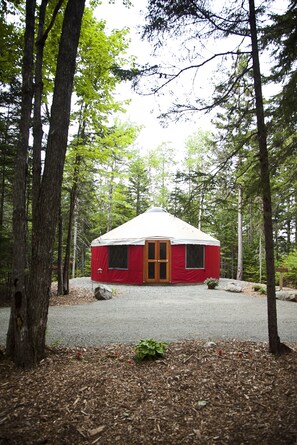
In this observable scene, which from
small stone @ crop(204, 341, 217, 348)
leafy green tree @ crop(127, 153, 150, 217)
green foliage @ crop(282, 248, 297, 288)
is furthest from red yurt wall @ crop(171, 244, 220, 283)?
leafy green tree @ crop(127, 153, 150, 217)

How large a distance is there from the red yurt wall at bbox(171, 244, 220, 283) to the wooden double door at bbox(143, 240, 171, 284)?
224 mm

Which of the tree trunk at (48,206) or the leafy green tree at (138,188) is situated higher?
the leafy green tree at (138,188)

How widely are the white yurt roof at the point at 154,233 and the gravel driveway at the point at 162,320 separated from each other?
392 centimetres

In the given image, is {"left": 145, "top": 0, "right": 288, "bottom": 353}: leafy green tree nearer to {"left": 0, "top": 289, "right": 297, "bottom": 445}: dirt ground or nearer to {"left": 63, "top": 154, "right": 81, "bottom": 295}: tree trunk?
{"left": 0, "top": 289, "right": 297, "bottom": 445}: dirt ground

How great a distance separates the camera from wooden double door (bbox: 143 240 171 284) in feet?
41.4

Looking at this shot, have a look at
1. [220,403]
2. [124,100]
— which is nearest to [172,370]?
[220,403]

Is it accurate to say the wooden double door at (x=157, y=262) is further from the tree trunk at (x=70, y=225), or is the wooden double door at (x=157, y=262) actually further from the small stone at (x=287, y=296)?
the small stone at (x=287, y=296)

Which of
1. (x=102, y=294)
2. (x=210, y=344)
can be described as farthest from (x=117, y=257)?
(x=210, y=344)

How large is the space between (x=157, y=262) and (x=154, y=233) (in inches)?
50.6

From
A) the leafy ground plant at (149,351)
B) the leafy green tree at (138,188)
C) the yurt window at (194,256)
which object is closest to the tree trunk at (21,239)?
the leafy ground plant at (149,351)

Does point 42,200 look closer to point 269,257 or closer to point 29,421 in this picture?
point 29,421

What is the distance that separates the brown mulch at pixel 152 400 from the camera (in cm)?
213

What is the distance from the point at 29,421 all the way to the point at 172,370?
147 centimetres

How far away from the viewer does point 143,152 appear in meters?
24.3
